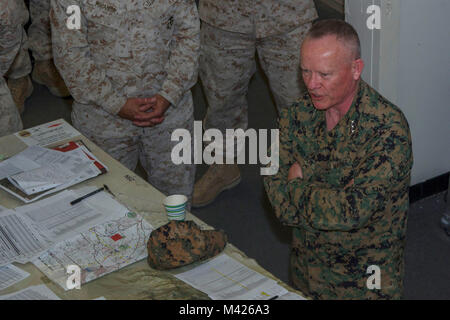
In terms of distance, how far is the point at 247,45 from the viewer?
342 cm

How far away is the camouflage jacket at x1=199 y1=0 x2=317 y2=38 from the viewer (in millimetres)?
3266

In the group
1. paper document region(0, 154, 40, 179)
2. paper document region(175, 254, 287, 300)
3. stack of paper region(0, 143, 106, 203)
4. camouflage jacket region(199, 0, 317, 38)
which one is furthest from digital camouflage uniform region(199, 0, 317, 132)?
paper document region(175, 254, 287, 300)

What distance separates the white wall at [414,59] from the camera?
10.4ft

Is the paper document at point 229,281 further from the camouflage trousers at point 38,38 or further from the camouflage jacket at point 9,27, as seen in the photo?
the camouflage trousers at point 38,38

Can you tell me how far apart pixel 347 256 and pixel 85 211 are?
A: 3.20 feet

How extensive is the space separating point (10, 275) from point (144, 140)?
3.37 ft

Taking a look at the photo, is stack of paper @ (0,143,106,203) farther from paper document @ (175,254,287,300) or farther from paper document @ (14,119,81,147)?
paper document @ (175,254,287,300)

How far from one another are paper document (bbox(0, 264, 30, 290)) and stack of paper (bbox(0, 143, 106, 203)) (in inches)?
14.8

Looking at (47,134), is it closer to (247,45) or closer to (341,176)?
(247,45)

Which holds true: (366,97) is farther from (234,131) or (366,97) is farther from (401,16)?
(234,131)

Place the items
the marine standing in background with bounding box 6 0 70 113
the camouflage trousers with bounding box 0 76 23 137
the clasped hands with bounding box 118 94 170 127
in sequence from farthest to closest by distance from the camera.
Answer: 1. the marine standing in background with bounding box 6 0 70 113
2. the camouflage trousers with bounding box 0 76 23 137
3. the clasped hands with bounding box 118 94 170 127

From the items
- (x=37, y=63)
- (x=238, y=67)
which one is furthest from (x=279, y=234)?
(x=37, y=63)

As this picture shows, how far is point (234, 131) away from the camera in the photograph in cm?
374
